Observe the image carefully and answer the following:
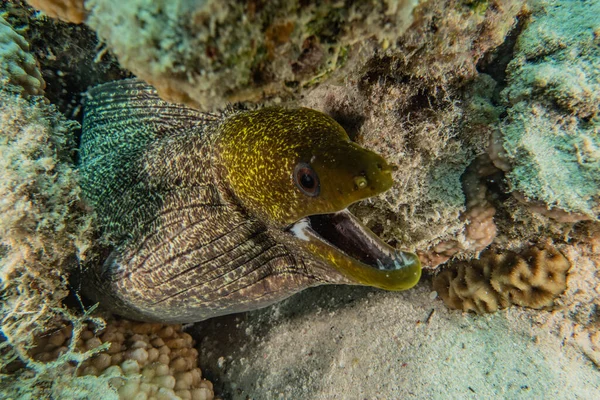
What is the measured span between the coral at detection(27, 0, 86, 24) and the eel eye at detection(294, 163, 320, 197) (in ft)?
3.38

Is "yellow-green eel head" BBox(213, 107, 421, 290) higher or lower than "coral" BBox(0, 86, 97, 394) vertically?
lower

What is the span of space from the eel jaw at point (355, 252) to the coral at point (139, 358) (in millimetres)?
1572

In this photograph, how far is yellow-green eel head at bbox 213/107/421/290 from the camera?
4.80ft

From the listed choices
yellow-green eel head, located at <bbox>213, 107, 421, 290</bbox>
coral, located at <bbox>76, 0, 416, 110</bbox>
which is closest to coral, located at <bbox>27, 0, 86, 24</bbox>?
coral, located at <bbox>76, 0, 416, 110</bbox>

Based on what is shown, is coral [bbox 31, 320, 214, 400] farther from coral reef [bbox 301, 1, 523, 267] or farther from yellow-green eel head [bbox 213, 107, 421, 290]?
coral reef [bbox 301, 1, 523, 267]

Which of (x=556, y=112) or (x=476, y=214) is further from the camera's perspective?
(x=476, y=214)

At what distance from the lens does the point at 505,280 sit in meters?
2.30

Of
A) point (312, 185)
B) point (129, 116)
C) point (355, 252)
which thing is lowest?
point (355, 252)

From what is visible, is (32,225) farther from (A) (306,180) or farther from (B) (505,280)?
(B) (505,280)

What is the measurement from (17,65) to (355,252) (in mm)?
2691

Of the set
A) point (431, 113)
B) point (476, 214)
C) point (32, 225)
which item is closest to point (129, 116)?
point (32, 225)

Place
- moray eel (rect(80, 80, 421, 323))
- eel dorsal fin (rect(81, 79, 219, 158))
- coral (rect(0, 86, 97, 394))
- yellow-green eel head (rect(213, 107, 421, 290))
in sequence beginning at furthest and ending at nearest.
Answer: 1. eel dorsal fin (rect(81, 79, 219, 158))
2. coral (rect(0, 86, 97, 394))
3. moray eel (rect(80, 80, 421, 323))
4. yellow-green eel head (rect(213, 107, 421, 290))

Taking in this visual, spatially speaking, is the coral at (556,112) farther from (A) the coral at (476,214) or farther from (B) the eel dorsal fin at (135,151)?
(B) the eel dorsal fin at (135,151)

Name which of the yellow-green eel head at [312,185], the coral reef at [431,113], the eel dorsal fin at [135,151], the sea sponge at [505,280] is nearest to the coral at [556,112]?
the coral reef at [431,113]
